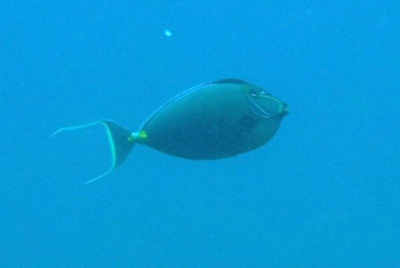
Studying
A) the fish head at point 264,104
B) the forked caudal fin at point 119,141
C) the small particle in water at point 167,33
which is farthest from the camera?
the small particle in water at point 167,33

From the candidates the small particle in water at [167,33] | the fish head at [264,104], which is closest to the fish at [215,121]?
the fish head at [264,104]

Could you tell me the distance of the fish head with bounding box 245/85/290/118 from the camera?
7.76 ft

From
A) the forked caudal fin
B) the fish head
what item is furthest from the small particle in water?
the fish head

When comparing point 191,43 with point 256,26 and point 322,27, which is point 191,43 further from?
point 322,27

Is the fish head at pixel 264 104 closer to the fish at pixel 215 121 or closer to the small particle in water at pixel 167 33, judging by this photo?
the fish at pixel 215 121

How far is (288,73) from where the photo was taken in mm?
19234

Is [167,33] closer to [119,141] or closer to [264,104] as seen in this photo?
[119,141]

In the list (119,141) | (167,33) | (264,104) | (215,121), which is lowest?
(167,33)

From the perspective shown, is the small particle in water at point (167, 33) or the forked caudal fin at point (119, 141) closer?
the forked caudal fin at point (119, 141)

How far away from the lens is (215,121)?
2449 mm

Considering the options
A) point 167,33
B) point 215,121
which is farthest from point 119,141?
point 167,33

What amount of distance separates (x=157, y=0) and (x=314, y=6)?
5.22 meters

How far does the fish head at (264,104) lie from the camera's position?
2.37 meters

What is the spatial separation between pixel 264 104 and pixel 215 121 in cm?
20
